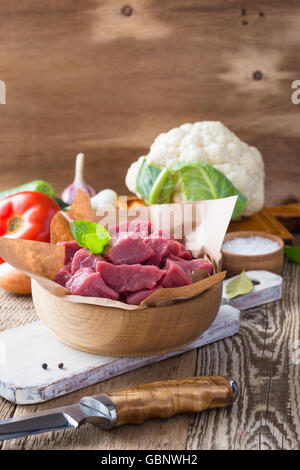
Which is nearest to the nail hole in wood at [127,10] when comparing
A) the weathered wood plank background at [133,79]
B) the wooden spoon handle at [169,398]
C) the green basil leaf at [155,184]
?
the weathered wood plank background at [133,79]

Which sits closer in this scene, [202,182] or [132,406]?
[132,406]

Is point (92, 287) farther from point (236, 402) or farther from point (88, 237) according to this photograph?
point (236, 402)

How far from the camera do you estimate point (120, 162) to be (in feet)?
6.86

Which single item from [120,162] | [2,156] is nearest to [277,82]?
[120,162]

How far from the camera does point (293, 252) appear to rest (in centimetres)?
162

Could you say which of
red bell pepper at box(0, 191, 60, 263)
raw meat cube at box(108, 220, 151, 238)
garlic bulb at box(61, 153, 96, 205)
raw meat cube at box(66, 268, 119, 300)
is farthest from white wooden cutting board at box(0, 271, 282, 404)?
garlic bulb at box(61, 153, 96, 205)

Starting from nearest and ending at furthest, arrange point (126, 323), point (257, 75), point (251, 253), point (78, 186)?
point (126, 323)
point (251, 253)
point (78, 186)
point (257, 75)

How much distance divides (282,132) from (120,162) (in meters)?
0.58

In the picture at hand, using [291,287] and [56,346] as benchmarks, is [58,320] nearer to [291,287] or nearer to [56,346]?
[56,346]

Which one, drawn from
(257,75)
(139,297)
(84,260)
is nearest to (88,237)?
(84,260)

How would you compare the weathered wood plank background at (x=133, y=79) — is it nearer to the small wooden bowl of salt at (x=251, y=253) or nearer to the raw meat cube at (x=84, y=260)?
the small wooden bowl of salt at (x=251, y=253)

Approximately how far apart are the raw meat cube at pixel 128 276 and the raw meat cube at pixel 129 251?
32mm

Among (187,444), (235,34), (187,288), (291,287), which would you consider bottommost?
(291,287)

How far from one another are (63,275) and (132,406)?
12.1 inches
